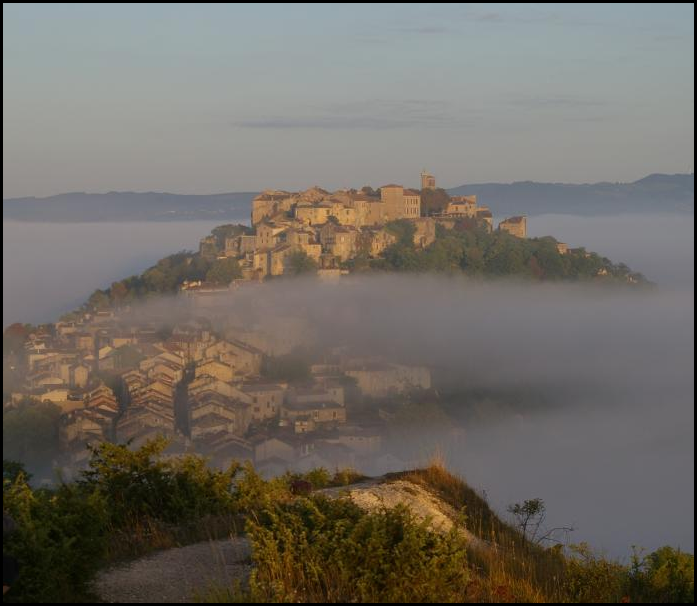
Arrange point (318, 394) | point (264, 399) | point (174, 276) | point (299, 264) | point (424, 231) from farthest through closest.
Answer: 1. point (174, 276)
2. point (424, 231)
3. point (299, 264)
4. point (318, 394)
5. point (264, 399)

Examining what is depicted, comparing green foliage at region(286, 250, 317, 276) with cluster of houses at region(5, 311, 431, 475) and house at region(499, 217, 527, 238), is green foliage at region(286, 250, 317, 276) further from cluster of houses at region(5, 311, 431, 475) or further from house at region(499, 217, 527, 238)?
house at region(499, 217, 527, 238)

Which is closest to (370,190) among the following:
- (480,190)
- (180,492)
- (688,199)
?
(480,190)

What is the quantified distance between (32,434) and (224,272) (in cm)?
2133

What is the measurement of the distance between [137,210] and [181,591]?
327 ft

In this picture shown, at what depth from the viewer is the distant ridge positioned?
298 feet

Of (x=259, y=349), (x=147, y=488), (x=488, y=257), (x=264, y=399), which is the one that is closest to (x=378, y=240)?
(x=259, y=349)

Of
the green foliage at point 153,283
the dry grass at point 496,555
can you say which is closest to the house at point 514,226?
the green foliage at point 153,283

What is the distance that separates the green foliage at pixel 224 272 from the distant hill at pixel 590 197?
5148 centimetres

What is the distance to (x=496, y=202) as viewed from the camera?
383ft

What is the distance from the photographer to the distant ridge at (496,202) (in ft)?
298

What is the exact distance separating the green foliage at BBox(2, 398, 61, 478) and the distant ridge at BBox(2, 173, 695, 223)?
2645cm

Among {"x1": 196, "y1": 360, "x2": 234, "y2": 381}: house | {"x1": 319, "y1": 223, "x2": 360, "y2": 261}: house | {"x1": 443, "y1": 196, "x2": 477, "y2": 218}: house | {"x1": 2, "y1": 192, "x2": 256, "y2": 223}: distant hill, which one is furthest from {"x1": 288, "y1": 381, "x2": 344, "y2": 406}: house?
{"x1": 2, "y1": 192, "x2": 256, "y2": 223}: distant hill

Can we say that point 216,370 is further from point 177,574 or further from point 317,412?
point 177,574

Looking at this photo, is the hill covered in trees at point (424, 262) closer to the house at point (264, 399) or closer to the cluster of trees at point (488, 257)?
the cluster of trees at point (488, 257)
